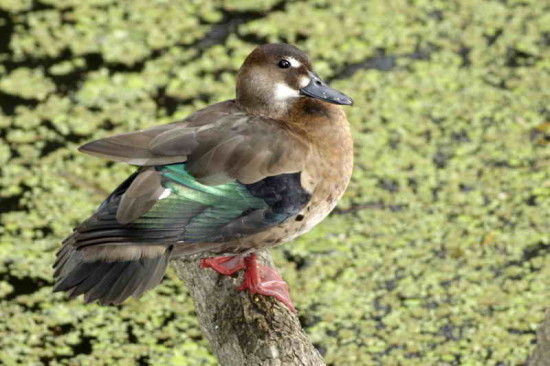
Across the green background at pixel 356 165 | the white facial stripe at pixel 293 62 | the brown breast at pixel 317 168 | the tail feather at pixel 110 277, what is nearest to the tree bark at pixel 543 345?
the green background at pixel 356 165

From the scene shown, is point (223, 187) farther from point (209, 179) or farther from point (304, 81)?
point (304, 81)

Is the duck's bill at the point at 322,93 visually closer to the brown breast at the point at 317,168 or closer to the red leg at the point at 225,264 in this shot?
the brown breast at the point at 317,168

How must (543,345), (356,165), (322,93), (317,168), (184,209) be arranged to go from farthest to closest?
(356,165) → (543,345) → (322,93) → (317,168) → (184,209)

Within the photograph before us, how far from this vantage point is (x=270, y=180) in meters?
2.80

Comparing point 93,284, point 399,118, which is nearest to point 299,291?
point 399,118

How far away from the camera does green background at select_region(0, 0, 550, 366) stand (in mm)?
3904

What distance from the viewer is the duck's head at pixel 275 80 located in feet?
9.77

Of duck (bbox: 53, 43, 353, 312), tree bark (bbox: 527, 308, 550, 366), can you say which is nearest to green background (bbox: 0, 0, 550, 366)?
tree bark (bbox: 527, 308, 550, 366)

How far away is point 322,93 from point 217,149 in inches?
15.1

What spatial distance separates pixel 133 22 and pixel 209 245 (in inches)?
121

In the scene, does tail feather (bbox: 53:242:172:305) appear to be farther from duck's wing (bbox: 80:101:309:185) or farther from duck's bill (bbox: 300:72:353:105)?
duck's bill (bbox: 300:72:353:105)

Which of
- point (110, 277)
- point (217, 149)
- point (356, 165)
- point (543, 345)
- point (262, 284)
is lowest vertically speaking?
point (356, 165)

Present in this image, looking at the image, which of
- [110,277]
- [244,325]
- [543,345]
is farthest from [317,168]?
[543,345]

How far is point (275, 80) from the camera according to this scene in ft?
9.77
